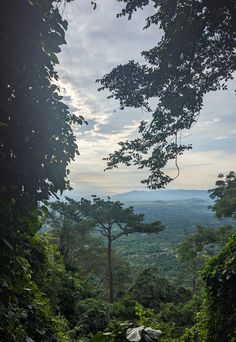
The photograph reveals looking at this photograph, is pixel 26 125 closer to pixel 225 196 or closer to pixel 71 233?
pixel 225 196

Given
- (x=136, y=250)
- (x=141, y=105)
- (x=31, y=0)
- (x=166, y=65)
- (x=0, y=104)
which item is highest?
(x=166, y=65)

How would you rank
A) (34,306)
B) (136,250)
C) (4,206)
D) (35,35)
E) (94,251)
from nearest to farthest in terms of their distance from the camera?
(4,206) < (35,35) < (34,306) < (94,251) < (136,250)

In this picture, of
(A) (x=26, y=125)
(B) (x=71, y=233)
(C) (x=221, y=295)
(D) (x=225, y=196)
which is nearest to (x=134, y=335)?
(A) (x=26, y=125)

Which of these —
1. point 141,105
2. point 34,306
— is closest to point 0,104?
point 34,306

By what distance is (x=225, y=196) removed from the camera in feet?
67.5

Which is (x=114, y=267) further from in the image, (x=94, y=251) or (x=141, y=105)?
(x=141, y=105)

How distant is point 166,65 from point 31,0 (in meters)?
4.89

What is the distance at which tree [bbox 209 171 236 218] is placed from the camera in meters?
19.6

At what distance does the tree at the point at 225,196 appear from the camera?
19616 millimetres

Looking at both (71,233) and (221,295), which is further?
(71,233)

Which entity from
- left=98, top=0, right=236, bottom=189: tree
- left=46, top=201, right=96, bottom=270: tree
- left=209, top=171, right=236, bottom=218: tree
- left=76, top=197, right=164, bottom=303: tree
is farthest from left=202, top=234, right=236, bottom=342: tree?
left=46, top=201, right=96, bottom=270: tree

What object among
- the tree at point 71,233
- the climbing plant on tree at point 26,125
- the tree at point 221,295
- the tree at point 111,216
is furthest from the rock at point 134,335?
the tree at point 71,233

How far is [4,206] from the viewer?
233 cm

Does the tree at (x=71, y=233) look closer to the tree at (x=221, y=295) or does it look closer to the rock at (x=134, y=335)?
the tree at (x=221, y=295)
